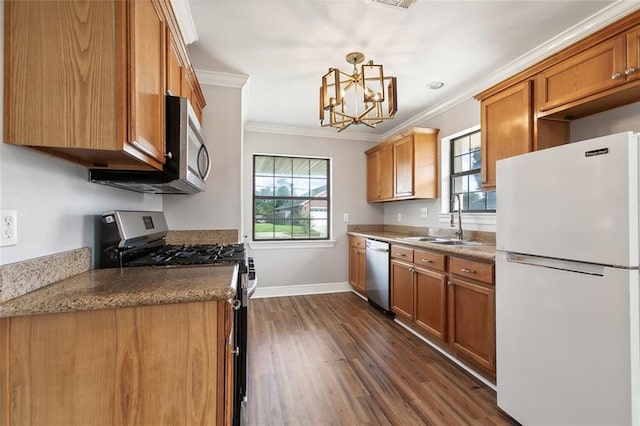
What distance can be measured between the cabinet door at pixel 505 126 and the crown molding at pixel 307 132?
7.14 feet

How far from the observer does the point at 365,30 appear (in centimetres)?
202

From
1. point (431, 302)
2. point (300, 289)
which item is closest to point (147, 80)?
point (431, 302)

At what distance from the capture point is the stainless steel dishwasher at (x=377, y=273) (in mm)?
3303

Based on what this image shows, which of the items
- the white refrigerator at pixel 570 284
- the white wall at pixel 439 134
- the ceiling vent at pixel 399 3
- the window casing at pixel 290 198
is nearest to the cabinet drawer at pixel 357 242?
the window casing at pixel 290 198

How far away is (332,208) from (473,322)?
8.65 feet

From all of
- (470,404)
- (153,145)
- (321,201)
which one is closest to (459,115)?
(321,201)

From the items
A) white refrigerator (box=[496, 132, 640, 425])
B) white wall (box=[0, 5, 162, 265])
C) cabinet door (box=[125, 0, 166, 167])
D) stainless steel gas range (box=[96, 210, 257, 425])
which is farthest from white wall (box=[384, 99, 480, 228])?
white wall (box=[0, 5, 162, 265])

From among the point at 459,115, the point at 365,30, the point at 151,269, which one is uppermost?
the point at 365,30

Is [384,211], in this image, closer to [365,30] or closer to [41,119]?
[365,30]

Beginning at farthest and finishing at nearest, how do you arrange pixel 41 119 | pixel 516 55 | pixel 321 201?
pixel 321 201
pixel 516 55
pixel 41 119

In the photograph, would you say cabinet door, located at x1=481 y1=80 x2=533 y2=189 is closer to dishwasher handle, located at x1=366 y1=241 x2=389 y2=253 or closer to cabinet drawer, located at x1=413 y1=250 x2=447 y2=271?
cabinet drawer, located at x1=413 y1=250 x2=447 y2=271

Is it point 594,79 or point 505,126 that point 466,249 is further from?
point 594,79

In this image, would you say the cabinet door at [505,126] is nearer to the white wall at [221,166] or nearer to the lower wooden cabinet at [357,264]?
the lower wooden cabinet at [357,264]

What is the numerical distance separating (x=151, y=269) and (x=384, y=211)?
373cm
